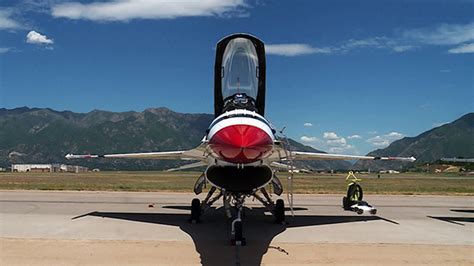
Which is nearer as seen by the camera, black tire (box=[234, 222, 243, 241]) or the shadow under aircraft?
the shadow under aircraft

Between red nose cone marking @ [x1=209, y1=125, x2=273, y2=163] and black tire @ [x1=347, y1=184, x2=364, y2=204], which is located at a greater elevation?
red nose cone marking @ [x1=209, y1=125, x2=273, y2=163]

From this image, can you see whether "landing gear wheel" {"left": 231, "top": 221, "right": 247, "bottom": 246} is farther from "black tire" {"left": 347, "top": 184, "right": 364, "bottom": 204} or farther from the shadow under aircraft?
"black tire" {"left": 347, "top": 184, "right": 364, "bottom": 204}

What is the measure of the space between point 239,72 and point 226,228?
4.46 meters

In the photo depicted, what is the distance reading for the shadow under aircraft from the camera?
1008cm

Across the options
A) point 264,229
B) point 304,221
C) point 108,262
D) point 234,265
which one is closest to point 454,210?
point 304,221

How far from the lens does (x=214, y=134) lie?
29.7 feet

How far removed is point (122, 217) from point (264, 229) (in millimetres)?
5077

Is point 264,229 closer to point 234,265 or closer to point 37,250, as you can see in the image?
point 234,265

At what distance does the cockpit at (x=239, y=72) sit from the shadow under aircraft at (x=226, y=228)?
3244mm

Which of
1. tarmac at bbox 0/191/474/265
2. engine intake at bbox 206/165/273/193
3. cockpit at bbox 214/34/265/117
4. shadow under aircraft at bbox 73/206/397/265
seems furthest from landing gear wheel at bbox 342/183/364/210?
engine intake at bbox 206/165/273/193

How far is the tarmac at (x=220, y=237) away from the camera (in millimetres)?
9898

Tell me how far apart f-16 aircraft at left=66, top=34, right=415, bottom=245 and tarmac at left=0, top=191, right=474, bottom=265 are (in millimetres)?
1029

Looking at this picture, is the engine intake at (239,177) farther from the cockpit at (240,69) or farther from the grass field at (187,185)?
the grass field at (187,185)

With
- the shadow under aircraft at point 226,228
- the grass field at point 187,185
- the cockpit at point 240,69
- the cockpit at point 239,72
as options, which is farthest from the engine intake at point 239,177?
the grass field at point 187,185
